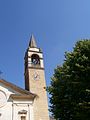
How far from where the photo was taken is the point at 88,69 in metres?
14.5

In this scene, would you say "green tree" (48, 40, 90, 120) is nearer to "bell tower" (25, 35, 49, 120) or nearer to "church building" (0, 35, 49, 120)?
"church building" (0, 35, 49, 120)

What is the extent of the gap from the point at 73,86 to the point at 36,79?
14.1m

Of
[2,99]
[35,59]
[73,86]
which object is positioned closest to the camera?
[73,86]

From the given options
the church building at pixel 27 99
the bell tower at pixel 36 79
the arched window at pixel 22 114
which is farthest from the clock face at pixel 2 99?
the bell tower at pixel 36 79

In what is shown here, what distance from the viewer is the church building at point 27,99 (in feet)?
80.6

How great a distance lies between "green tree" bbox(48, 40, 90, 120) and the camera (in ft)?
46.6

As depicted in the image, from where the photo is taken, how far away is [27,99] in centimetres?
2550

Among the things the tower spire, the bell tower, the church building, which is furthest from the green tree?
Result: the tower spire

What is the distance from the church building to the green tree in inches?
303

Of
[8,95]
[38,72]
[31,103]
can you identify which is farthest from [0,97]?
[38,72]

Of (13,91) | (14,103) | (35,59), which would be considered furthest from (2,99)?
(35,59)

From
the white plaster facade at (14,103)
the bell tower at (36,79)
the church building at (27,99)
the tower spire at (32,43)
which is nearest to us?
the white plaster facade at (14,103)

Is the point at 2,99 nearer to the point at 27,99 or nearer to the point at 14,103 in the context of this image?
the point at 14,103

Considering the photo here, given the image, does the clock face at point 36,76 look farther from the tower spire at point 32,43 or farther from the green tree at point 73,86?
the green tree at point 73,86
